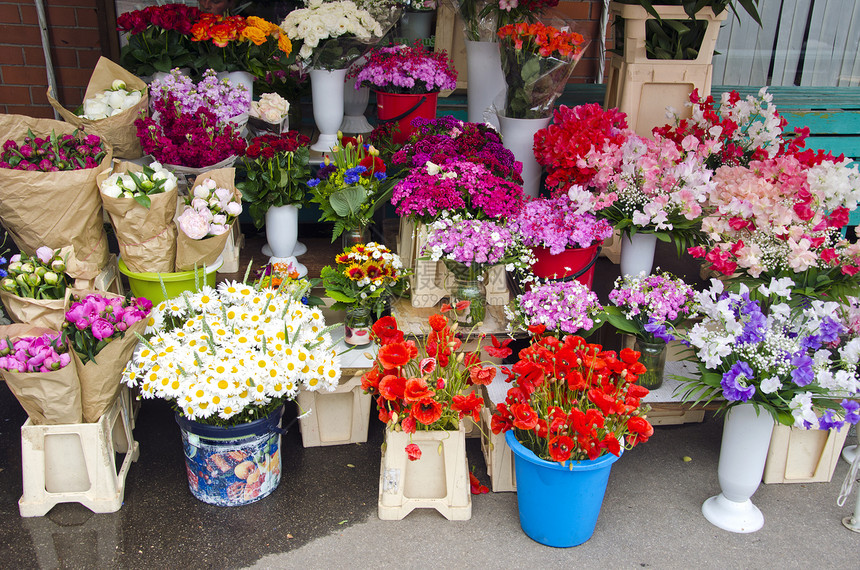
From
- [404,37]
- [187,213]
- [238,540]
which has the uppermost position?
[404,37]

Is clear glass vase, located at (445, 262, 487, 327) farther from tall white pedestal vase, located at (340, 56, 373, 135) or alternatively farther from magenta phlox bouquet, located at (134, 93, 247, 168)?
tall white pedestal vase, located at (340, 56, 373, 135)

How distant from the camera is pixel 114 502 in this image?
7.77 feet

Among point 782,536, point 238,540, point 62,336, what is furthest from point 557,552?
point 62,336

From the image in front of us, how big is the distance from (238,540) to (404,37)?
2.72 metres

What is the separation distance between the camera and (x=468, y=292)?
2.64 meters

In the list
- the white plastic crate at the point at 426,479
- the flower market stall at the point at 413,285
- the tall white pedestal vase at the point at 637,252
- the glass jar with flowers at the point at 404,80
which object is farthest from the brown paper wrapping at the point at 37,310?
the tall white pedestal vase at the point at 637,252

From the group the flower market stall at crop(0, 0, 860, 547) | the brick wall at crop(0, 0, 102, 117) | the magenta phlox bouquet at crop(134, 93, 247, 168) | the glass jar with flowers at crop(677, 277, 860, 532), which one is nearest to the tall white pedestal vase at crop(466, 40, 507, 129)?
the flower market stall at crop(0, 0, 860, 547)

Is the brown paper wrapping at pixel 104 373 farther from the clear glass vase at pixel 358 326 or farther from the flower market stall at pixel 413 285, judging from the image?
the clear glass vase at pixel 358 326

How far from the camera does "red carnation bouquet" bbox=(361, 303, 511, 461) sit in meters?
2.13

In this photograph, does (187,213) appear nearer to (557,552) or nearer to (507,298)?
(507,298)

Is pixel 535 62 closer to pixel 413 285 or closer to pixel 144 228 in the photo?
pixel 413 285

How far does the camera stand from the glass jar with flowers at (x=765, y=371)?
2047 millimetres

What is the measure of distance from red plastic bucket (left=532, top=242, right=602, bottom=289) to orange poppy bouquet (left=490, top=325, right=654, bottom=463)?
554mm

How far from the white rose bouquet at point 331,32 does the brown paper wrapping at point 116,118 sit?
71cm
